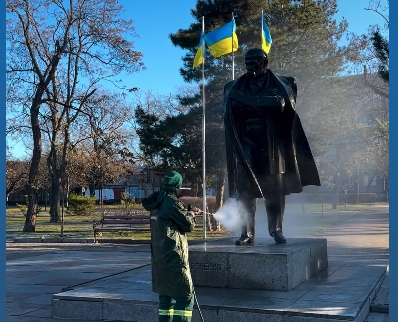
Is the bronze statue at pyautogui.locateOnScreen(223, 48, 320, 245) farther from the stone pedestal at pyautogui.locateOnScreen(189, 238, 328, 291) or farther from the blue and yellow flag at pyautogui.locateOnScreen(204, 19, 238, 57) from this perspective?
the blue and yellow flag at pyautogui.locateOnScreen(204, 19, 238, 57)

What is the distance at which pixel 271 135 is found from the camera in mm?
7191

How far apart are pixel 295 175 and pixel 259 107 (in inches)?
46.5

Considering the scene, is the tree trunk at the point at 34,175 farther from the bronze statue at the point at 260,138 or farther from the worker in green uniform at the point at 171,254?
the worker in green uniform at the point at 171,254

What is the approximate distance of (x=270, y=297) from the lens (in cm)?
593

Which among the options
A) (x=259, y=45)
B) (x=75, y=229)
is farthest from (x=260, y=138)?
(x=75, y=229)

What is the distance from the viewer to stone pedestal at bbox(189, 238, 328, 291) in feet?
20.5

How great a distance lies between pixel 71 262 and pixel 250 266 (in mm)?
6892

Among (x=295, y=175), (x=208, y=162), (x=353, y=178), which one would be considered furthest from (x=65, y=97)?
(x=353, y=178)

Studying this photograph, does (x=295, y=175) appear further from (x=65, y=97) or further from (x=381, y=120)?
(x=381, y=120)

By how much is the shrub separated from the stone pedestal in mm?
28439

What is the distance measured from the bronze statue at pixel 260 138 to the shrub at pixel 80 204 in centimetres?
2805

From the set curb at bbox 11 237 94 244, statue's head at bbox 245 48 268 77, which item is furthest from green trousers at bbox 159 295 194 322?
curb at bbox 11 237 94 244

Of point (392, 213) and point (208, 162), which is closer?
point (392, 213)

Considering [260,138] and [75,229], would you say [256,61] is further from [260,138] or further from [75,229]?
[75,229]
